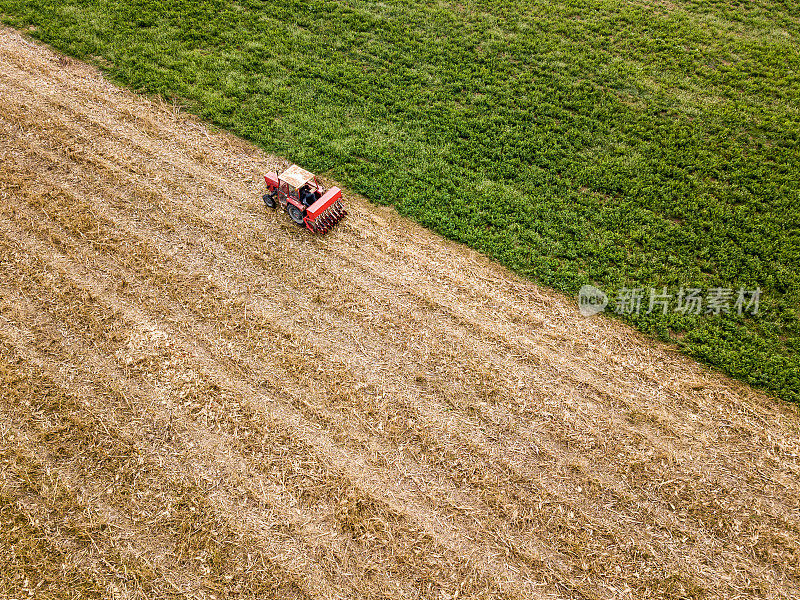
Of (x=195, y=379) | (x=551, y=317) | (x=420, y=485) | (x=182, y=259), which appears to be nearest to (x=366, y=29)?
(x=182, y=259)

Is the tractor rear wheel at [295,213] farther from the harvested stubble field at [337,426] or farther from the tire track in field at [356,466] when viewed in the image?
the tire track in field at [356,466]

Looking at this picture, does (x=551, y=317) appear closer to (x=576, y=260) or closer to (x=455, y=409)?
(x=576, y=260)

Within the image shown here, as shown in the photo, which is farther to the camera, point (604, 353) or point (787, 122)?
point (787, 122)
